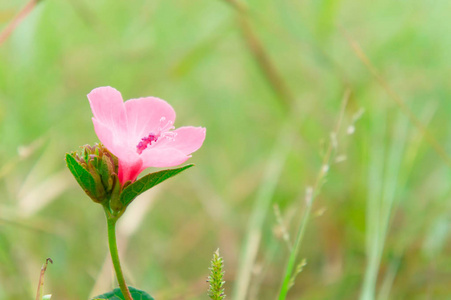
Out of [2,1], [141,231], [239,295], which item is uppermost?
[2,1]

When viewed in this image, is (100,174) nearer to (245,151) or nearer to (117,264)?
(117,264)

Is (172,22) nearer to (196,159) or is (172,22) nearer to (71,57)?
(71,57)

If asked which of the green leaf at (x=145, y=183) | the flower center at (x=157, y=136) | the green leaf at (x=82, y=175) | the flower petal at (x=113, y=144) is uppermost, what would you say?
the flower center at (x=157, y=136)

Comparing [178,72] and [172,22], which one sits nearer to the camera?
[178,72]

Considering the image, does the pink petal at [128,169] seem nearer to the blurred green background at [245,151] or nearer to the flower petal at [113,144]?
the flower petal at [113,144]

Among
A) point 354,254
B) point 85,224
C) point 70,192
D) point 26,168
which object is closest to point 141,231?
point 85,224

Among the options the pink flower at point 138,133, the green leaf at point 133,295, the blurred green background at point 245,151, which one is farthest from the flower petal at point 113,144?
the blurred green background at point 245,151

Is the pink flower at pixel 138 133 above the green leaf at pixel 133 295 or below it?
above
